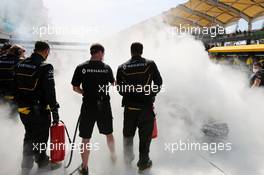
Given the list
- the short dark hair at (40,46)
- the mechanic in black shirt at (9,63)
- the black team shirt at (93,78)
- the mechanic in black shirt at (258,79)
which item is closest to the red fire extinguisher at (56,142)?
the black team shirt at (93,78)

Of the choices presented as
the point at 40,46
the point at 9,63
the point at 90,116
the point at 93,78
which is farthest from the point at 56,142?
the point at 9,63

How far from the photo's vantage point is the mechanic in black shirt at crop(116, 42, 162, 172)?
338 cm

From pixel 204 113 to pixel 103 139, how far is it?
1.93m

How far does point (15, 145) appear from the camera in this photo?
4.29 meters

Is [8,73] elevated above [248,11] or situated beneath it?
situated beneath

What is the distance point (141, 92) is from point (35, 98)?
135 centimetres

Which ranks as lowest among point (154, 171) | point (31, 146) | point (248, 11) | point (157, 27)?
point (154, 171)

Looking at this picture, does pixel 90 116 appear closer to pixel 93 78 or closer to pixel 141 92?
pixel 93 78

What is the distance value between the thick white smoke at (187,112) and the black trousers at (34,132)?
404mm

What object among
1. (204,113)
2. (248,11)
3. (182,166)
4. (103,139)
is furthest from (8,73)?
(248,11)

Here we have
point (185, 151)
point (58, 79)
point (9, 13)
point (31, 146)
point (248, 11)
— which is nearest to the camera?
point (31, 146)

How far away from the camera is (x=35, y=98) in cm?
330

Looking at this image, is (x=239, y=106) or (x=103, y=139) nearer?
(x=103, y=139)

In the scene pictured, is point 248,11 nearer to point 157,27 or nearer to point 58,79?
point 157,27
